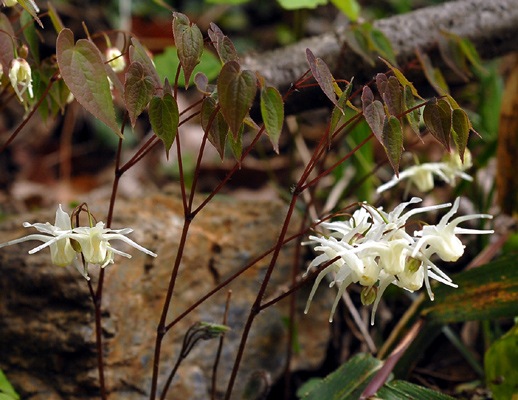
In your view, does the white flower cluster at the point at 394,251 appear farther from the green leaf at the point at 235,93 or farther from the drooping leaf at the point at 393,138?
the green leaf at the point at 235,93

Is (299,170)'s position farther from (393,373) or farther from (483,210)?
(393,373)

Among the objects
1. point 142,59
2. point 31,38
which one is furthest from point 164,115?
point 31,38

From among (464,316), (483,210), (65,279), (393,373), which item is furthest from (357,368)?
(483,210)

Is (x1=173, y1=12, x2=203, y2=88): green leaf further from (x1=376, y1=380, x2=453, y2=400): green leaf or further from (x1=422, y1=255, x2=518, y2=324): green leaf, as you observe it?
(x1=422, y1=255, x2=518, y2=324): green leaf

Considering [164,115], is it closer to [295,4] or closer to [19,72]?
[19,72]

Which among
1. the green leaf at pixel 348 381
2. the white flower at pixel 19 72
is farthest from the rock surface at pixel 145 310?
the white flower at pixel 19 72
